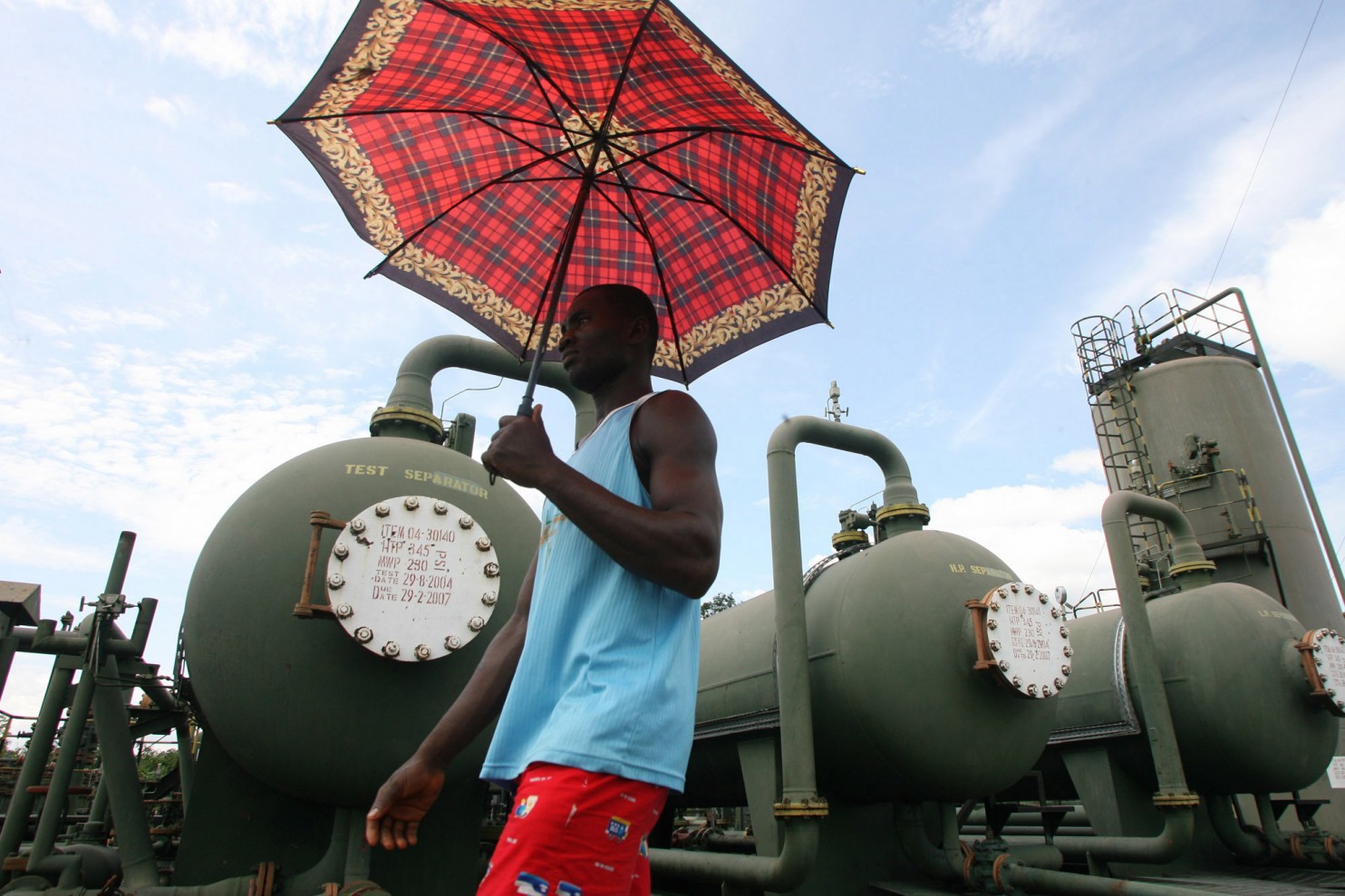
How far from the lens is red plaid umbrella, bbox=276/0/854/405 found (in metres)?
2.40

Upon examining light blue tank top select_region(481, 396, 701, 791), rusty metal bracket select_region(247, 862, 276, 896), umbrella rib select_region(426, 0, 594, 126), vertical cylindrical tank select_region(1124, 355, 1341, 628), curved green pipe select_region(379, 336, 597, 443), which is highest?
vertical cylindrical tank select_region(1124, 355, 1341, 628)

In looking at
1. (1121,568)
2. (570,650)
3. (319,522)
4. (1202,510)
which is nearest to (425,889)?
(319,522)

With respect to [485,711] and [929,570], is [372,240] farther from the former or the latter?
[929,570]

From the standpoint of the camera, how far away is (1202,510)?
12.3 metres

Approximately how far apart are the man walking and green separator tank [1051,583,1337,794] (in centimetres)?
667

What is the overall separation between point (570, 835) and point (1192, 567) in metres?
8.42

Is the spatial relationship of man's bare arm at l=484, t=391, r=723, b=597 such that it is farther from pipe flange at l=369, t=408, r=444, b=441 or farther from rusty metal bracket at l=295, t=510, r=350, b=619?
pipe flange at l=369, t=408, r=444, b=441

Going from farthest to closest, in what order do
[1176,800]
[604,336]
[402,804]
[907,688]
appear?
1. [1176,800]
2. [907,688]
3. [604,336]
4. [402,804]

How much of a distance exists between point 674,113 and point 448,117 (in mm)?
839

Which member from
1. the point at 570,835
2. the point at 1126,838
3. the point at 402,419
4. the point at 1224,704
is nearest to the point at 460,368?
the point at 402,419

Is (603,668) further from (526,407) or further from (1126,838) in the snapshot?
(1126,838)

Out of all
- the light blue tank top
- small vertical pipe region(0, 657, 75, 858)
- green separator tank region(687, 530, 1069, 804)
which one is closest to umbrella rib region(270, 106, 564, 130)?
the light blue tank top

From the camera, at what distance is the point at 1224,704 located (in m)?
6.81

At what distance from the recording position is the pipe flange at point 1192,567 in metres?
8.06
